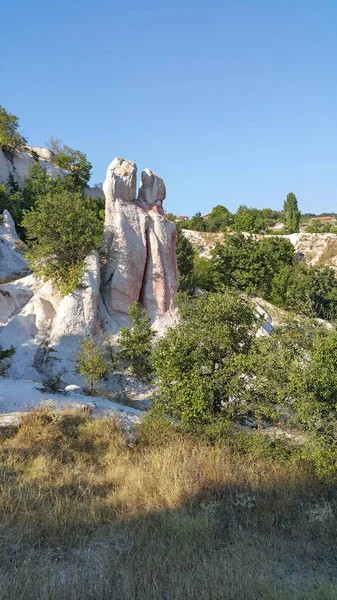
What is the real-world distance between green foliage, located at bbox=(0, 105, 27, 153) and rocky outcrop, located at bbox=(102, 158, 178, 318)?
21499 mm

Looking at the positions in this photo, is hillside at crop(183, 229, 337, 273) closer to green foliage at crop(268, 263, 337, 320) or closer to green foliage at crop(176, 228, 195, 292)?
green foliage at crop(268, 263, 337, 320)

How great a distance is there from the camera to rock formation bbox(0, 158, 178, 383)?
1284cm

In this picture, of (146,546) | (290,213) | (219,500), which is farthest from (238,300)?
(290,213)

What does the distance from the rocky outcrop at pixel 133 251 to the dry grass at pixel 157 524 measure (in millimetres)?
8932

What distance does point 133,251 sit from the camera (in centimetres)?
1514

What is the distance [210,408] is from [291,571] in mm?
3305

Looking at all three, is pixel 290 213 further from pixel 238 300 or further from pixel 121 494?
pixel 121 494

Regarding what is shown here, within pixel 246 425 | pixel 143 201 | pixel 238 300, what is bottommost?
pixel 246 425

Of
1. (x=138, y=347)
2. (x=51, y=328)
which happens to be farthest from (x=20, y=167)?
(x=138, y=347)

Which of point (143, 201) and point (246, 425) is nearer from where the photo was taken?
point (246, 425)

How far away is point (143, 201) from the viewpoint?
16484 mm

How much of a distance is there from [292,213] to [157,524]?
55.0 metres

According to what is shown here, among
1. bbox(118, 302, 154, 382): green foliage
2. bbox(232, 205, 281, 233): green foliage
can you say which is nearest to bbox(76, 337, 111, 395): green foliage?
bbox(118, 302, 154, 382): green foliage

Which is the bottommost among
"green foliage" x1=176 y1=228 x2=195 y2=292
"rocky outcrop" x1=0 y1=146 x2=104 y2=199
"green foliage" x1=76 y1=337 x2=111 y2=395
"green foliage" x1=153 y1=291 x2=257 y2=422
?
"green foliage" x1=76 y1=337 x2=111 y2=395
